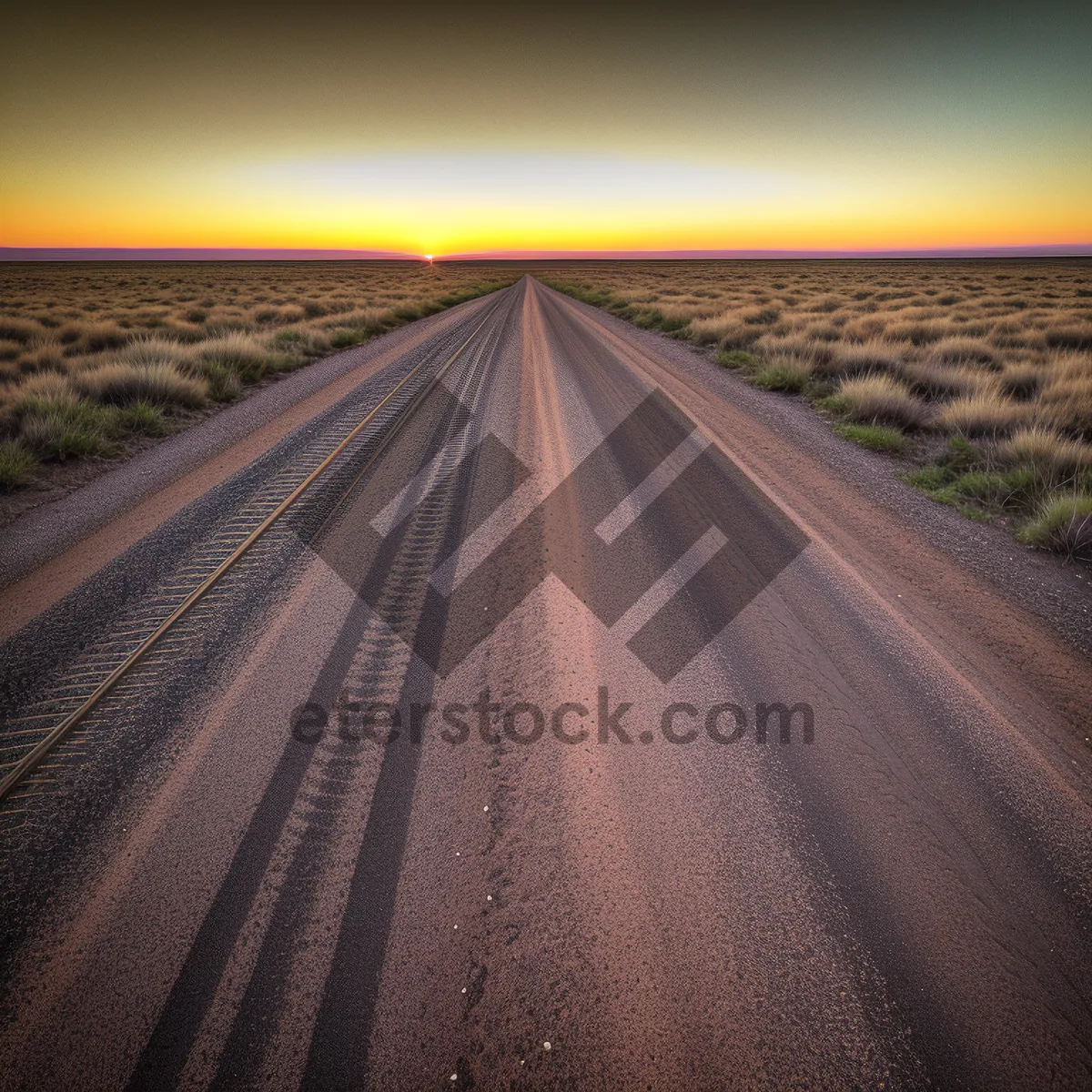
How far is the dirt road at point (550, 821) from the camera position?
2111 millimetres

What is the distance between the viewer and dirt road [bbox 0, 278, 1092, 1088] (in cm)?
211

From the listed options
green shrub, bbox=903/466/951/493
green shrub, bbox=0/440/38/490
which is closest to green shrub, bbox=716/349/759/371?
green shrub, bbox=903/466/951/493

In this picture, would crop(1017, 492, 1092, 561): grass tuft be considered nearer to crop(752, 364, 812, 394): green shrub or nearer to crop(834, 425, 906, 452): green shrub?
crop(834, 425, 906, 452): green shrub

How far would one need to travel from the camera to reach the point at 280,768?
10.3 ft

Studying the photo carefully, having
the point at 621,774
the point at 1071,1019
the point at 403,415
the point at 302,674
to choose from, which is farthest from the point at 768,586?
the point at 403,415

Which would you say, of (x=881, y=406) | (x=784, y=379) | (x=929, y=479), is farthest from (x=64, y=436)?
(x=784, y=379)

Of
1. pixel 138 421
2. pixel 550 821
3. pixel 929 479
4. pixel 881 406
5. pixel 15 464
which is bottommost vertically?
pixel 550 821

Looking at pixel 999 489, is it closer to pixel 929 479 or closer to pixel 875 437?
pixel 929 479

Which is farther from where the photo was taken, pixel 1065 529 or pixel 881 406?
pixel 881 406

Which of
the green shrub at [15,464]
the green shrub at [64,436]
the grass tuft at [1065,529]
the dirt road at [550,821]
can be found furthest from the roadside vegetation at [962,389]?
the green shrub at [64,436]

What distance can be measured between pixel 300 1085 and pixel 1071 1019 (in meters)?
2.97

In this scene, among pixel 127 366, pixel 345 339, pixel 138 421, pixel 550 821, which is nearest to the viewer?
pixel 550 821

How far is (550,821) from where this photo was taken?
2.88 meters

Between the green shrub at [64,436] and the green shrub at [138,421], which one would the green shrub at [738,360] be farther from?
the green shrub at [64,436]
